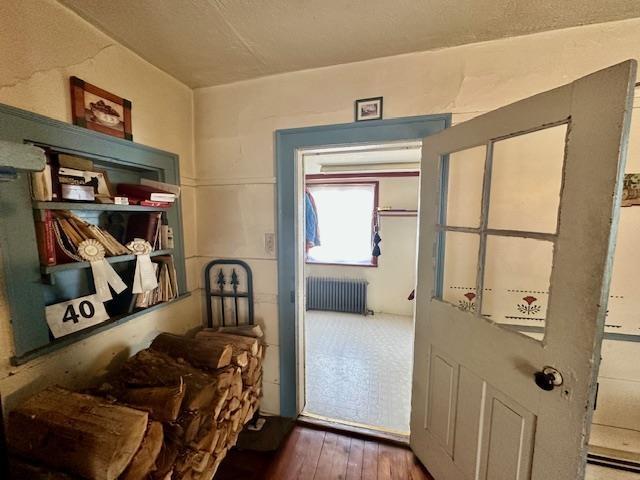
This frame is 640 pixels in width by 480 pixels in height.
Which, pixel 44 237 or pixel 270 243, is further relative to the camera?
pixel 270 243

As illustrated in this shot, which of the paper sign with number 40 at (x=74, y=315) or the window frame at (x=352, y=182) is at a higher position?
the window frame at (x=352, y=182)

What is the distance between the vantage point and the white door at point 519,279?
74cm

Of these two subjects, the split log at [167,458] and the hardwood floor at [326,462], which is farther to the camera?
the hardwood floor at [326,462]

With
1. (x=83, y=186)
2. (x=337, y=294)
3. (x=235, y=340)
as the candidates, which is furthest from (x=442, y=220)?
(x=337, y=294)

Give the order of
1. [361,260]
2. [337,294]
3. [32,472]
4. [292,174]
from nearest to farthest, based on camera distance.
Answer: [32,472] < [292,174] < [337,294] < [361,260]

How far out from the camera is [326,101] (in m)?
1.50

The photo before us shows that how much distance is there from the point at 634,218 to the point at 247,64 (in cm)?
201

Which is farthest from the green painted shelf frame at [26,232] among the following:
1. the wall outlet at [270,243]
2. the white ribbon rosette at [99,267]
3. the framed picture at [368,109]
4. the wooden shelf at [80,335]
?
the framed picture at [368,109]

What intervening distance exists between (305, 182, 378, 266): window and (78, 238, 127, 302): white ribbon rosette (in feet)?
9.31

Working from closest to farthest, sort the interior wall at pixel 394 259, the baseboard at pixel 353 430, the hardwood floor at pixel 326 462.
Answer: the hardwood floor at pixel 326 462 → the baseboard at pixel 353 430 → the interior wall at pixel 394 259

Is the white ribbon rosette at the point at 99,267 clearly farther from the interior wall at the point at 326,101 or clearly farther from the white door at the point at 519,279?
the white door at the point at 519,279

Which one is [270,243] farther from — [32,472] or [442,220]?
[32,472]

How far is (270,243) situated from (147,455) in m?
1.10

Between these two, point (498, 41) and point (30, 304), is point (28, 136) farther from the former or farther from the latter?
point (498, 41)
